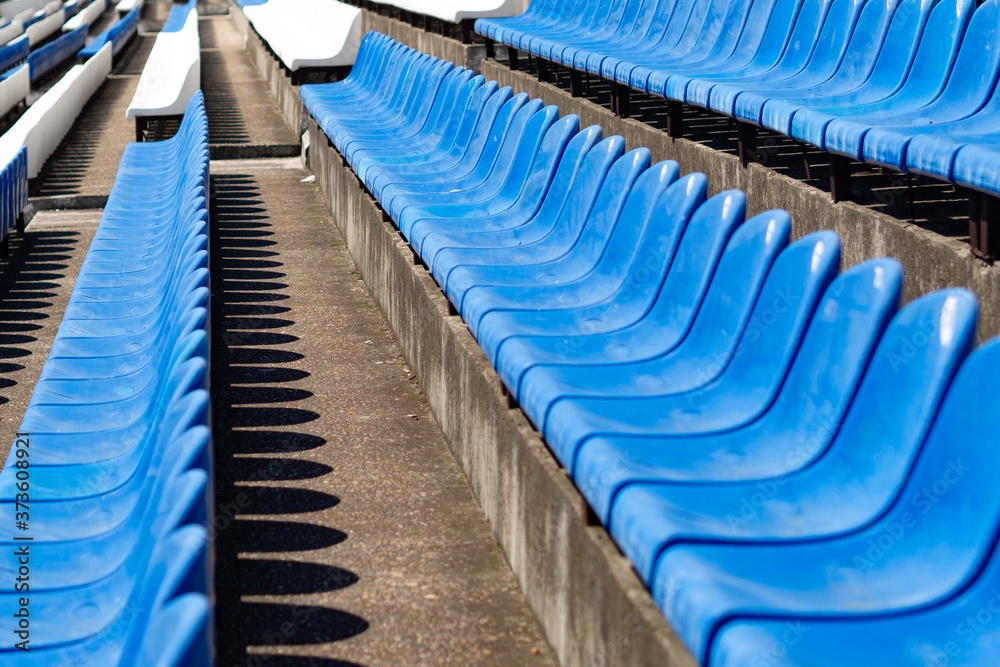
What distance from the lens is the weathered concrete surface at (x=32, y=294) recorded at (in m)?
3.62

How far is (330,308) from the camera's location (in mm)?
4301

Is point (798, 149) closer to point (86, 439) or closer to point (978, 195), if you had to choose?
point (978, 195)

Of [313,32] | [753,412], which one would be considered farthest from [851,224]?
[313,32]

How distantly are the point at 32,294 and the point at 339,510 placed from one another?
9.18 ft

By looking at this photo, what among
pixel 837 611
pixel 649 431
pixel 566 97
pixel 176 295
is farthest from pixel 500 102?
pixel 837 611

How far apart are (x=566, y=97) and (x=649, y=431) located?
3349mm

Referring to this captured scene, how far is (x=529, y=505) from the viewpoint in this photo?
7.12 feet

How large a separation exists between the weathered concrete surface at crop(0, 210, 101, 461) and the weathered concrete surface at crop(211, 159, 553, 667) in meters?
0.61

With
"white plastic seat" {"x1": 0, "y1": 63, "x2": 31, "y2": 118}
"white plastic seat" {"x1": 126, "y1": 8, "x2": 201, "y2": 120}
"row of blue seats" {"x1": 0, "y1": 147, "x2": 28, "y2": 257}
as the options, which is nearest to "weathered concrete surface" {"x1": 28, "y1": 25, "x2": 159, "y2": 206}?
"white plastic seat" {"x1": 126, "y1": 8, "x2": 201, "y2": 120}

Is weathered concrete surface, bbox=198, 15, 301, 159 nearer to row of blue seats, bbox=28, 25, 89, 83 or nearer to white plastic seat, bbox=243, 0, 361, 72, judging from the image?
white plastic seat, bbox=243, 0, 361, 72

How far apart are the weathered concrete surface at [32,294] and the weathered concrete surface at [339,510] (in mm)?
612

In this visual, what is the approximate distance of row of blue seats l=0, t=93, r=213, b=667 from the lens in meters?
1.37

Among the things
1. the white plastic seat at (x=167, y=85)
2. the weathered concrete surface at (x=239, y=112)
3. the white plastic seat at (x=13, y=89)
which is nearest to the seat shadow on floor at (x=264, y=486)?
the weathered concrete surface at (x=239, y=112)

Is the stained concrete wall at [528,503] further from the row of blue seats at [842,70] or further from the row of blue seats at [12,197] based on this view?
the row of blue seats at [12,197]
